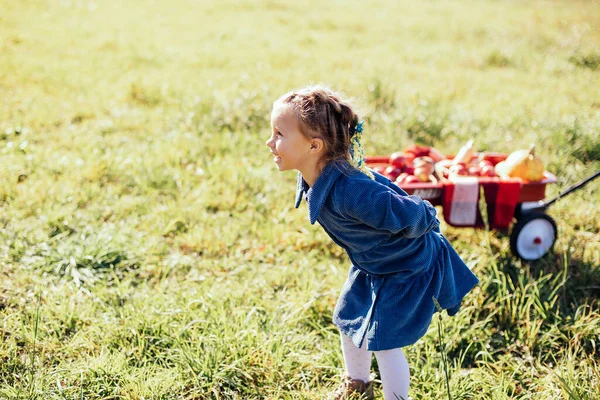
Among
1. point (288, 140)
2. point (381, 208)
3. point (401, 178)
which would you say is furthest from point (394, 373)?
point (401, 178)

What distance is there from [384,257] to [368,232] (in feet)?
0.44

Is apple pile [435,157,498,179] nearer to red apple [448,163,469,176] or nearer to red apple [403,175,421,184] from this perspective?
Result: red apple [448,163,469,176]

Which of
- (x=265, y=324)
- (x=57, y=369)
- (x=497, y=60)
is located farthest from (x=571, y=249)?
(x=497, y=60)

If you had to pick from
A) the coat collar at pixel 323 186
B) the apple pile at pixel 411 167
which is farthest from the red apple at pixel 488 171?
the coat collar at pixel 323 186

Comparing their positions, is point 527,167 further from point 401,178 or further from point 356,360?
point 356,360

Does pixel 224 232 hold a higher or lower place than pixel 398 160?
lower

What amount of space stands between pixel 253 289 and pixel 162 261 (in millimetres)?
676

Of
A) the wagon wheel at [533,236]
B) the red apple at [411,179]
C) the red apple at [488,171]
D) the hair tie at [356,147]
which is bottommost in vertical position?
the wagon wheel at [533,236]

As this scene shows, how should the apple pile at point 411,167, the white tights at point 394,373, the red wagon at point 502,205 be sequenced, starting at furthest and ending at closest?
the apple pile at point 411,167, the red wagon at point 502,205, the white tights at point 394,373

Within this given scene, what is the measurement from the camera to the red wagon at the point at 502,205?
336 centimetres

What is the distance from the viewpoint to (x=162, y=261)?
358cm

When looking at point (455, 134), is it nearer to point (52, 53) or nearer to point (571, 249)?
point (571, 249)

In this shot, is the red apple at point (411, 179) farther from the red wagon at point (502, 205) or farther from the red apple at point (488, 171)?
the red apple at point (488, 171)

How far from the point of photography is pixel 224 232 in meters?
3.88
